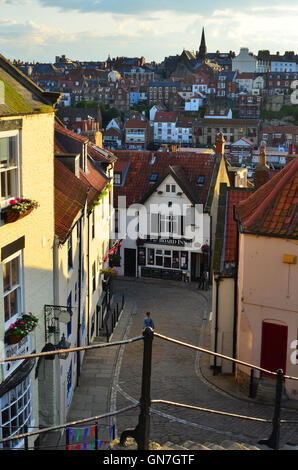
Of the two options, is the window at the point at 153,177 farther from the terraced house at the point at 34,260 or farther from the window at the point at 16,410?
the window at the point at 16,410

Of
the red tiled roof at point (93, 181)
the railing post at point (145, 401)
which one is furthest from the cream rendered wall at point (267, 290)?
the railing post at point (145, 401)

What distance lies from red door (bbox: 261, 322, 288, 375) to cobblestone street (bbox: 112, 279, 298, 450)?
1.50 metres

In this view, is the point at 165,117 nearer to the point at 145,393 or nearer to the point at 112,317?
the point at 112,317

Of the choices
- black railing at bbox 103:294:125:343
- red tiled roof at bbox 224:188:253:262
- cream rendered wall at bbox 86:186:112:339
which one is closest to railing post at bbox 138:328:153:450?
red tiled roof at bbox 224:188:253:262

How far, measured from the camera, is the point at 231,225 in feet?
79.2

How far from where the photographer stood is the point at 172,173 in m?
36.1

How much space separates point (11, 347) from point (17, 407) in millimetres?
1458

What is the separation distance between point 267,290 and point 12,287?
10.2 m

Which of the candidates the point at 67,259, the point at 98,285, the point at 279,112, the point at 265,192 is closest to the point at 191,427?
the point at 67,259

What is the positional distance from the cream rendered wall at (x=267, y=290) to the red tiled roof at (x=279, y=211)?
0.32 m

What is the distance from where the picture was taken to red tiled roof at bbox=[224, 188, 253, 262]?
23000mm

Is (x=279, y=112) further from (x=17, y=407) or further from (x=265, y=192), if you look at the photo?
(x=17, y=407)

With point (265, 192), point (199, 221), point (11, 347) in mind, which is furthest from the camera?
point (199, 221)

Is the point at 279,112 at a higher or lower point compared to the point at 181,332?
higher
